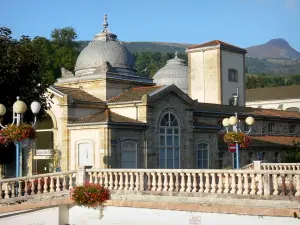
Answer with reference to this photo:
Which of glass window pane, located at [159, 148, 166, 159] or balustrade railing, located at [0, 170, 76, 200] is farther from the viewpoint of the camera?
glass window pane, located at [159, 148, 166, 159]

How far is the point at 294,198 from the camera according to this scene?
1634cm

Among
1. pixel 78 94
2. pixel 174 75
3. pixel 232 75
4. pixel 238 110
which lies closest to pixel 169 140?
pixel 78 94

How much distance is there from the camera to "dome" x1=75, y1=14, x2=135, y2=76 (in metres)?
37.1

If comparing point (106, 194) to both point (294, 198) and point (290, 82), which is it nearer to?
point (294, 198)

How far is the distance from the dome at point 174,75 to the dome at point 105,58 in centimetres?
1487

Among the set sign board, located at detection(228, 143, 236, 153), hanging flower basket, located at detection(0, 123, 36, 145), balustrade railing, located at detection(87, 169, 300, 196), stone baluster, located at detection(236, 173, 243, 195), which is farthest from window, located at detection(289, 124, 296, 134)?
stone baluster, located at detection(236, 173, 243, 195)

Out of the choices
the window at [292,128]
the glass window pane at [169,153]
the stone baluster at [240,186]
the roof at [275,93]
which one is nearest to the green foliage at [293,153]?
the window at [292,128]

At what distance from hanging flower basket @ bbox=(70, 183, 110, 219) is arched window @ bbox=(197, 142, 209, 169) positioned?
56.6 ft

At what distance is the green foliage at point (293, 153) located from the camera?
45.2m

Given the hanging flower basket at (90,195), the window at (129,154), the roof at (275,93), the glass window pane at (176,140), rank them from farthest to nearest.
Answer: the roof at (275,93) → the glass window pane at (176,140) → the window at (129,154) → the hanging flower basket at (90,195)

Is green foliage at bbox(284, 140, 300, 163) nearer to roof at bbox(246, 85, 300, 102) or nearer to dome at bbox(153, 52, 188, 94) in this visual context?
dome at bbox(153, 52, 188, 94)

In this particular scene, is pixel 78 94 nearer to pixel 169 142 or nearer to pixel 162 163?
pixel 169 142

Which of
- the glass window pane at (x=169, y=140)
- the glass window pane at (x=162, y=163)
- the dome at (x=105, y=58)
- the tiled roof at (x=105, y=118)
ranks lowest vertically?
the glass window pane at (x=162, y=163)

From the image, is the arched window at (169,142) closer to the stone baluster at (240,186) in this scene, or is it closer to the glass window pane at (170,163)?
the glass window pane at (170,163)
